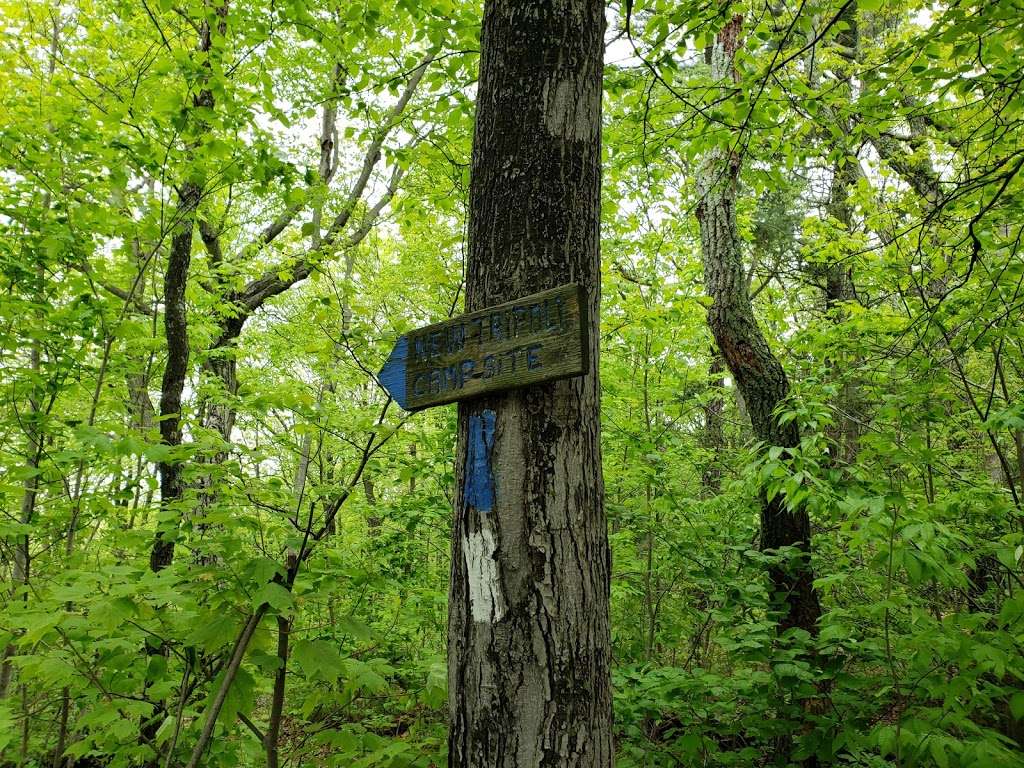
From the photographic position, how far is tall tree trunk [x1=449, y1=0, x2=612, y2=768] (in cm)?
138

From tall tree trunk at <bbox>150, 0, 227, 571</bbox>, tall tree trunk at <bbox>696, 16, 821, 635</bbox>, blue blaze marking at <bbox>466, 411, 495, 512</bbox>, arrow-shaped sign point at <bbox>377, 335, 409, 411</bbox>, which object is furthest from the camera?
tall tree trunk at <bbox>696, 16, 821, 635</bbox>

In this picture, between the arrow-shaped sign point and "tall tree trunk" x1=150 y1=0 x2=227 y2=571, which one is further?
"tall tree trunk" x1=150 y1=0 x2=227 y2=571

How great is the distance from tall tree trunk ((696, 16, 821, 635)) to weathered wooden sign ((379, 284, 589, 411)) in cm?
294

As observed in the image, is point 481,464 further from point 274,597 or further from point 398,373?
point 274,597

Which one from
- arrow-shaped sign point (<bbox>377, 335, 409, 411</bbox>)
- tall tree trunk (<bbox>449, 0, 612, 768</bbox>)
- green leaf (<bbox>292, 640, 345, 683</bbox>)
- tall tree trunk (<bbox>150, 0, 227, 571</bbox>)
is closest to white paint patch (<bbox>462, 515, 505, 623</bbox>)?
tall tree trunk (<bbox>449, 0, 612, 768</bbox>)

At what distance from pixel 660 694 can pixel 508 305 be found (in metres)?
2.52

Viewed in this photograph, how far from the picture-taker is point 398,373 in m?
1.79

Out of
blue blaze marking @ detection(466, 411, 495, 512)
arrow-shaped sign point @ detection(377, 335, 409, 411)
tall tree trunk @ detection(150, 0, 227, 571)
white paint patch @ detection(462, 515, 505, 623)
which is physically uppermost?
tall tree trunk @ detection(150, 0, 227, 571)

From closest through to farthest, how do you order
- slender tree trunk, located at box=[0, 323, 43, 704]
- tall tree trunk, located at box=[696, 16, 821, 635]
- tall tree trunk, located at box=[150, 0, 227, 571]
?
slender tree trunk, located at box=[0, 323, 43, 704] < tall tree trunk, located at box=[150, 0, 227, 571] < tall tree trunk, located at box=[696, 16, 821, 635]

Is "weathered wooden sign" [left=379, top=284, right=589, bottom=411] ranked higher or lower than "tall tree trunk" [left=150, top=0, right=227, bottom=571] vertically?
lower

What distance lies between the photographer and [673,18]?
2797mm

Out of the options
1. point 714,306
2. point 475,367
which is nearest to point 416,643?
point 714,306

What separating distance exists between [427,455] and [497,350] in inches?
134

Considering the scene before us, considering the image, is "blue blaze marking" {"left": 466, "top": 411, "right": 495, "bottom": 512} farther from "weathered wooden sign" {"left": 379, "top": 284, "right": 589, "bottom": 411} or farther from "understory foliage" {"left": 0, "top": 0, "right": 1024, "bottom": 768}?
"understory foliage" {"left": 0, "top": 0, "right": 1024, "bottom": 768}
